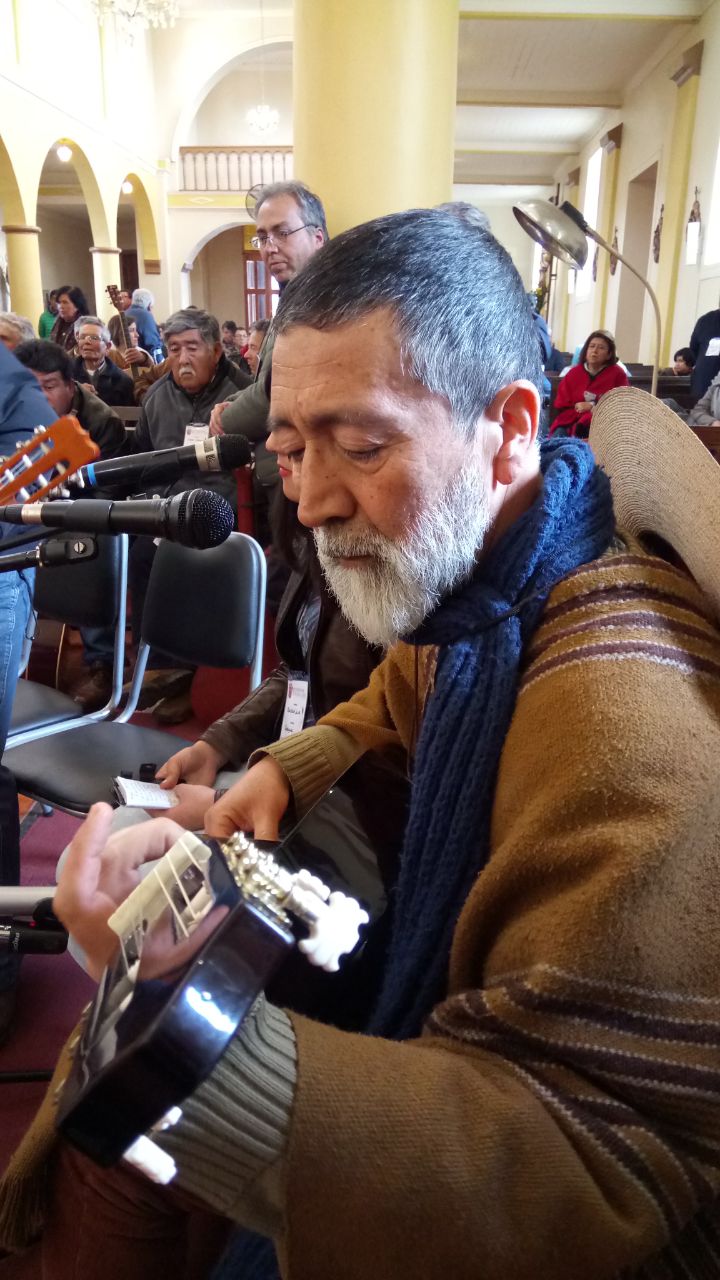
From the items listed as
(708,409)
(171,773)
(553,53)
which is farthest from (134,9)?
(171,773)

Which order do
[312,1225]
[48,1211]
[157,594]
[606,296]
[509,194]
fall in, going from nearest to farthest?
[312,1225], [48,1211], [157,594], [606,296], [509,194]

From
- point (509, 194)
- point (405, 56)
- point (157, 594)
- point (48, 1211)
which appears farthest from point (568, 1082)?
point (509, 194)

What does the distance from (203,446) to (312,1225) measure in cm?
83

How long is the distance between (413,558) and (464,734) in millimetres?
203

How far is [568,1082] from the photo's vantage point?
24.3 inches

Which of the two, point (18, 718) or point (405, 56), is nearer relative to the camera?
point (18, 718)

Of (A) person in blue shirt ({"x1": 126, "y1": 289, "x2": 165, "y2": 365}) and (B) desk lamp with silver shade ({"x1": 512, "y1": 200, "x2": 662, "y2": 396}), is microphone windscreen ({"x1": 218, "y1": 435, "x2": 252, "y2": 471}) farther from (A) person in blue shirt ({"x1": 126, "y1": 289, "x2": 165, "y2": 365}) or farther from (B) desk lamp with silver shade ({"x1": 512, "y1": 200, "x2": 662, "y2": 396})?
(A) person in blue shirt ({"x1": 126, "y1": 289, "x2": 165, "y2": 365})

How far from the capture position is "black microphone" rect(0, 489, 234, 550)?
3.18 feet

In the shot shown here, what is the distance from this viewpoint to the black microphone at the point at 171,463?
1.08 m

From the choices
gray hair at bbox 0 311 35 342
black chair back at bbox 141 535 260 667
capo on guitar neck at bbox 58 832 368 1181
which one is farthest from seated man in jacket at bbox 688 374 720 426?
capo on guitar neck at bbox 58 832 368 1181

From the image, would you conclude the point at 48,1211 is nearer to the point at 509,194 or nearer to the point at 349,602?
the point at 349,602

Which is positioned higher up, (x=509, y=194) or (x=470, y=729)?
(x=509, y=194)

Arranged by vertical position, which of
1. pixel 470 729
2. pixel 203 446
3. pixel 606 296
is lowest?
pixel 470 729

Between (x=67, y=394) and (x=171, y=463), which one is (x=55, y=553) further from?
(x=67, y=394)
